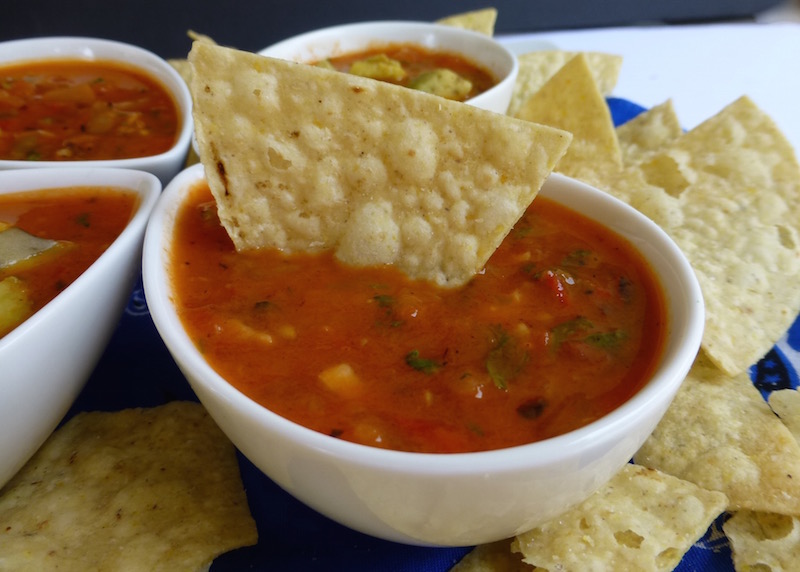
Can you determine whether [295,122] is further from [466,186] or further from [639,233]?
[639,233]

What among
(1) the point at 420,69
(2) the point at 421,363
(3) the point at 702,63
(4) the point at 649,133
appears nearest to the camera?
(2) the point at 421,363

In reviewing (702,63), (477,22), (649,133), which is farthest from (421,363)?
(702,63)

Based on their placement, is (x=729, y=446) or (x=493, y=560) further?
(x=729, y=446)

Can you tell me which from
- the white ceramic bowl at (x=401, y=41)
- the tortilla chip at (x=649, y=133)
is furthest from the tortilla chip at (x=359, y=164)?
the white ceramic bowl at (x=401, y=41)

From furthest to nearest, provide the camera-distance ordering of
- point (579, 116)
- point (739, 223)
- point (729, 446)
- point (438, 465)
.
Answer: point (579, 116) → point (739, 223) → point (729, 446) → point (438, 465)

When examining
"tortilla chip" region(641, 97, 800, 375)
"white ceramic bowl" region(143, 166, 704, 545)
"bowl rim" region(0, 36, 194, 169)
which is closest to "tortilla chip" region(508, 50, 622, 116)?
"tortilla chip" region(641, 97, 800, 375)

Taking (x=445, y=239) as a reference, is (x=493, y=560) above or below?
below

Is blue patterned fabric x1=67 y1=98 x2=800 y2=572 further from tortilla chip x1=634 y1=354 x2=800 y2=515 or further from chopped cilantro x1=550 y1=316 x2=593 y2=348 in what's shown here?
chopped cilantro x1=550 y1=316 x2=593 y2=348

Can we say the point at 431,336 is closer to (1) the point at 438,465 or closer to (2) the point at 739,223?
(1) the point at 438,465
